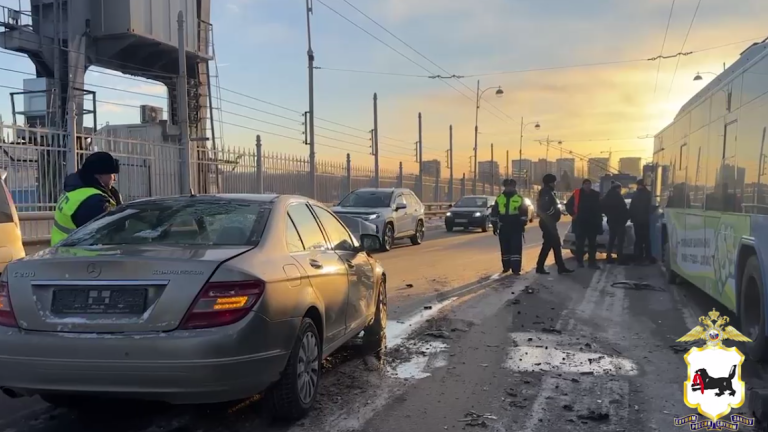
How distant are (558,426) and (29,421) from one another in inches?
135

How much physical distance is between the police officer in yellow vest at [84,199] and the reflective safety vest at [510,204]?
739 cm

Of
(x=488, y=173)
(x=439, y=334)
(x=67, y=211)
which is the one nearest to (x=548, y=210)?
(x=439, y=334)

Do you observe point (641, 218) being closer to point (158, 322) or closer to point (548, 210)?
point (548, 210)

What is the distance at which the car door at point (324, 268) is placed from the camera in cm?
438

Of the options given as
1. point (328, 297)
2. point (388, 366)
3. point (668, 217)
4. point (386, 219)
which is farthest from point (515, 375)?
point (386, 219)

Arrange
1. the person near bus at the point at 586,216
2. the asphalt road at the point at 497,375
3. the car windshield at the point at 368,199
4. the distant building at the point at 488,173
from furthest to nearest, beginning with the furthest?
the distant building at the point at 488,173 → the car windshield at the point at 368,199 → the person near bus at the point at 586,216 → the asphalt road at the point at 497,375

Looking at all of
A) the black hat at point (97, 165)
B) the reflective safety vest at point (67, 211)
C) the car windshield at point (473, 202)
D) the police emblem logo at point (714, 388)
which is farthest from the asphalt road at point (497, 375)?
the car windshield at point (473, 202)

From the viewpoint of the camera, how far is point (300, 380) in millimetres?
4078

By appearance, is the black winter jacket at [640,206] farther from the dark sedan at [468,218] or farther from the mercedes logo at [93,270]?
the mercedes logo at [93,270]

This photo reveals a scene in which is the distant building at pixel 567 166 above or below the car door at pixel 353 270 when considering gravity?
above

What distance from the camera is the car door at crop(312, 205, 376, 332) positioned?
5152 millimetres

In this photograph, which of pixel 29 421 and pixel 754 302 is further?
pixel 754 302

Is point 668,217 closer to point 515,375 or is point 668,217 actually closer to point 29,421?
point 515,375

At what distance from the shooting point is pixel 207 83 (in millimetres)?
22266
